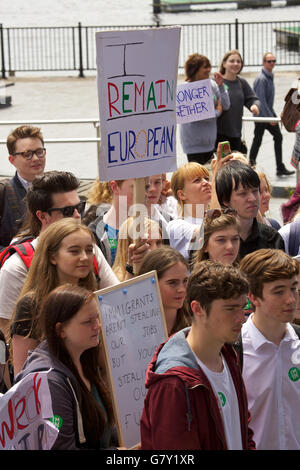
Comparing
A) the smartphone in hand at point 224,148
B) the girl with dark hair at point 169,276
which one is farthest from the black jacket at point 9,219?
the girl with dark hair at point 169,276

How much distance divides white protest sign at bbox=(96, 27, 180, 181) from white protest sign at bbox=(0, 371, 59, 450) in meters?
1.47

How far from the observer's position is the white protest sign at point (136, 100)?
4594 millimetres

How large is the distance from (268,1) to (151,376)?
37220mm

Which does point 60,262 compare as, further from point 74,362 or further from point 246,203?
point 246,203

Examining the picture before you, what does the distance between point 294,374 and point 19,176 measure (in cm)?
315

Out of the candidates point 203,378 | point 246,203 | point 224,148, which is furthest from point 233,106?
point 203,378

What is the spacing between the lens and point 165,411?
3.30 m

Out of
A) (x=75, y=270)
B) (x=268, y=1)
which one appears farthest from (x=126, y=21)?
(x=75, y=270)

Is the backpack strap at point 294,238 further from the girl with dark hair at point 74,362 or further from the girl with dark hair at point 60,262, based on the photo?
the girl with dark hair at point 74,362

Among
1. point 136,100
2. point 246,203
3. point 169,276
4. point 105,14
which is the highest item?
point 105,14

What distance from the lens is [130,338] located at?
14.0ft

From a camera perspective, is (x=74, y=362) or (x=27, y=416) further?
(x=74, y=362)

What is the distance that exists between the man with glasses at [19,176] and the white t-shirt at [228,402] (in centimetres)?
298

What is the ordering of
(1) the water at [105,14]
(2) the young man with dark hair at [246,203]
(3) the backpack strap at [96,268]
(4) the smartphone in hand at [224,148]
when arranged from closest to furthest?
(3) the backpack strap at [96,268] → (2) the young man with dark hair at [246,203] → (4) the smartphone in hand at [224,148] → (1) the water at [105,14]
